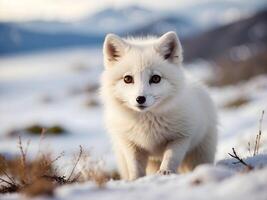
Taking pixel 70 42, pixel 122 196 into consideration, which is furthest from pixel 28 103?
pixel 70 42

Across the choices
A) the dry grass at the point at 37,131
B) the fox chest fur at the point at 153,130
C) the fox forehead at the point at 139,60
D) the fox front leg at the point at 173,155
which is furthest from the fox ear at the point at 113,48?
the dry grass at the point at 37,131

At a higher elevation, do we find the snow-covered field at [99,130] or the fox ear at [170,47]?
the fox ear at [170,47]

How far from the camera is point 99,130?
12.6 m

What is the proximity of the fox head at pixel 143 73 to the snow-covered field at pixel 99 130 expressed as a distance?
91cm

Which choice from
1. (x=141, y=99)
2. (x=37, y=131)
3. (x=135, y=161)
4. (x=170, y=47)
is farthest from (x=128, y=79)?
(x=37, y=131)

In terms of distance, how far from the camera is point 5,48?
65188 mm

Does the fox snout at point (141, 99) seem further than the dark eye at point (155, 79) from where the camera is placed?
No

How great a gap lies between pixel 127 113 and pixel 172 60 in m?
0.77

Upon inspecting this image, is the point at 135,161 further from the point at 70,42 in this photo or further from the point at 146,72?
the point at 70,42

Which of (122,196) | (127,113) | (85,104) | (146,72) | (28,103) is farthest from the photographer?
(28,103)

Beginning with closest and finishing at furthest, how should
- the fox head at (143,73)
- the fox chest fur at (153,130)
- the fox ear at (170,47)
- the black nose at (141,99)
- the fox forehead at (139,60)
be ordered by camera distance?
the black nose at (141,99)
the fox head at (143,73)
the fox forehead at (139,60)
the fox chest fur at (153,130)
the fox ear at (170,47)

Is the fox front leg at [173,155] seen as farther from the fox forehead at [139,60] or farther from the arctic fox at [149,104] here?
the fox forehead at [139,60]

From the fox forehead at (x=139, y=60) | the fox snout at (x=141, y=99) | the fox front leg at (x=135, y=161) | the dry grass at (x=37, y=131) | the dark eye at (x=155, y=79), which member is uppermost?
the fox forehead at (x=139, y=60)

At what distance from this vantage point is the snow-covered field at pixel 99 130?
241 cm
